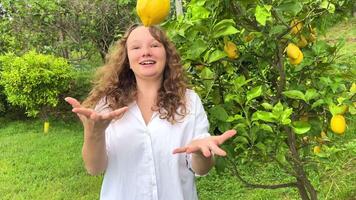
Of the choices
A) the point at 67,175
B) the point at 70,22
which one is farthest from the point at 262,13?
the point at 70,22

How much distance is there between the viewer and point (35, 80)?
6102 mm

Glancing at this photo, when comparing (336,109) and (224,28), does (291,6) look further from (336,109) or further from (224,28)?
(336,109)

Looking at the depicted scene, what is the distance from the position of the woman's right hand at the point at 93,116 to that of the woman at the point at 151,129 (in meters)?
0.15

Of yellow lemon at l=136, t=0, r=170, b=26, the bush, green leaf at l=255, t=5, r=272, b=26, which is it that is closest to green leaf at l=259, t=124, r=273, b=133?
green leaf at l=255, t=5, r=272, b=26

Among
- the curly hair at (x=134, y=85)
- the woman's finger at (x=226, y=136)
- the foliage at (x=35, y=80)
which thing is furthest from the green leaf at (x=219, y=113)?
the foliage at (x=35, y=80)

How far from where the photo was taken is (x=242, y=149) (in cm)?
Result: 176

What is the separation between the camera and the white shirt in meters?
1.60

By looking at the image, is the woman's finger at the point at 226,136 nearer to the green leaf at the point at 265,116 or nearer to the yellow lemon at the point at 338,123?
the green leaf at the point at 265,116

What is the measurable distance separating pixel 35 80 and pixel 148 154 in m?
4.79

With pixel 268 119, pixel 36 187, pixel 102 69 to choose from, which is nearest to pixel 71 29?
pixel 36 187

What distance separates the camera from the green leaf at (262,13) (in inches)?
56.0

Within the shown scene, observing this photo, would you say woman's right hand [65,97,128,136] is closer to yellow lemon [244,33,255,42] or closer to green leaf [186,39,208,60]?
green leaf [186,39,208,60]

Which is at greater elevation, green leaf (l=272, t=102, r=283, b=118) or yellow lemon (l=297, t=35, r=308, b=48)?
yellow lemon (l=297, t=35, r=308, b=48)

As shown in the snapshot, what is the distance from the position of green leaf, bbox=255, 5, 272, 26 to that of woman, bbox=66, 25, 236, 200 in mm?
338
